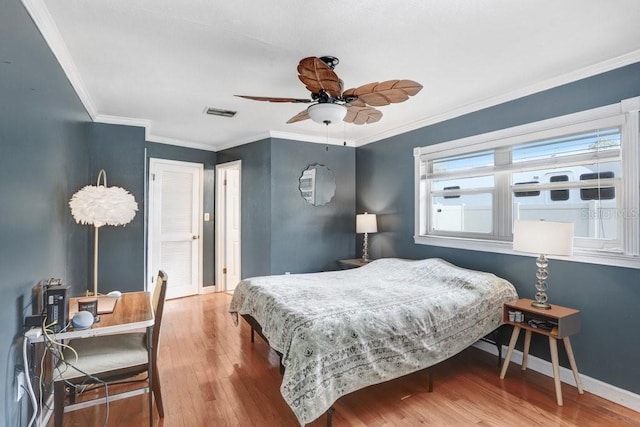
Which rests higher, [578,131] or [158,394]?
[578,131]

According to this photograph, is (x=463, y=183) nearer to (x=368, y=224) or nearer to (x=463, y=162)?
(x=463, y=162)

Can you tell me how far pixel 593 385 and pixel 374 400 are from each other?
1681mm

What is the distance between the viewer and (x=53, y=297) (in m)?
1.71

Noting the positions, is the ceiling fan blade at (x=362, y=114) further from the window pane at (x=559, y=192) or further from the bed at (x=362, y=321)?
the window pane at (x=559, y=192)

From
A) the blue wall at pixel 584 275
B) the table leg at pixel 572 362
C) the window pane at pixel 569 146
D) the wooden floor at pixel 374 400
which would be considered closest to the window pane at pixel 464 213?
the blue wall at pixel 584 275

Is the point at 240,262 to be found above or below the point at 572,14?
below

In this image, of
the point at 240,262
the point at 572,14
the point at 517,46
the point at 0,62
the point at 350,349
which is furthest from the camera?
the point at 240,262

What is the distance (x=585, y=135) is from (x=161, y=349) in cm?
422

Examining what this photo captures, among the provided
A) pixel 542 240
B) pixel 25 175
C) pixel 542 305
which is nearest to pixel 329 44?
pixel 25 175

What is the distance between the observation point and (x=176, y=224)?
5082mm

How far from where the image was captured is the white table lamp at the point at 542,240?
91.6 inches

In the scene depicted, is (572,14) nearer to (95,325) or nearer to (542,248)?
(542,248)

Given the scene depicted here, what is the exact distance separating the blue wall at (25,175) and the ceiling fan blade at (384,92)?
5.77ft

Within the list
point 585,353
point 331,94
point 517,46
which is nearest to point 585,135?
point 517,46
